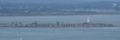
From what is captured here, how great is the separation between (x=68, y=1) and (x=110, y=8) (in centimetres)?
75

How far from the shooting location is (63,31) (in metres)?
8.28

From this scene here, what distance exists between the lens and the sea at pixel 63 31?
312 inches

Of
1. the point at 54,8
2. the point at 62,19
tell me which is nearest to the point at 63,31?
the point at 62,19

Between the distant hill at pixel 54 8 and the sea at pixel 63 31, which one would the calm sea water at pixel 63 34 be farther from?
the distant hill at pixel 54 8

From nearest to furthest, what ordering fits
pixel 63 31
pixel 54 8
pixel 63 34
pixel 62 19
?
pixel 54 8
pixel 62 19
pixel 63 31
pixel 63 34

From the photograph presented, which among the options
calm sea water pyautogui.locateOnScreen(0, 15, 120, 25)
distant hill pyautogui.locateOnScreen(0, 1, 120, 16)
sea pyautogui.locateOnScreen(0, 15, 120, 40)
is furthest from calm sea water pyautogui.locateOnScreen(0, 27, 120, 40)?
distant hill pyautogui.locateOnScreen(0, 1, 120, 16)

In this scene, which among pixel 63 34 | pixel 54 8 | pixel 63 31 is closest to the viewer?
pixel 54 8

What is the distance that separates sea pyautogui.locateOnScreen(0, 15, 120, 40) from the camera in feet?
26.0

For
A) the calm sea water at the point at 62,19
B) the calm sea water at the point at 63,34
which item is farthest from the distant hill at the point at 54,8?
the calm sea water at the point at 63,34

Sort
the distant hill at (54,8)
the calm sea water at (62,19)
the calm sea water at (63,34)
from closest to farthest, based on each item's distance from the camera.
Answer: the distant hill at (54,8) < the calm sea water at (62,19) < the calm sea water at (63,34)

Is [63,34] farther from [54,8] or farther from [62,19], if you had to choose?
[54,8]

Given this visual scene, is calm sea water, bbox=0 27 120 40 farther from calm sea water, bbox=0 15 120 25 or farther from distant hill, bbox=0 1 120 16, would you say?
distant hill, bbox=0 1 120 16

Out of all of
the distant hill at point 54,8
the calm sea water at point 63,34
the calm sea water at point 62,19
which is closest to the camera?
the distant hill at point 54,8

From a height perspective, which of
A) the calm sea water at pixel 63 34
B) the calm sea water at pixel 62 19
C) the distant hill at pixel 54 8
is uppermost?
the distant hill at pixel 54 8
